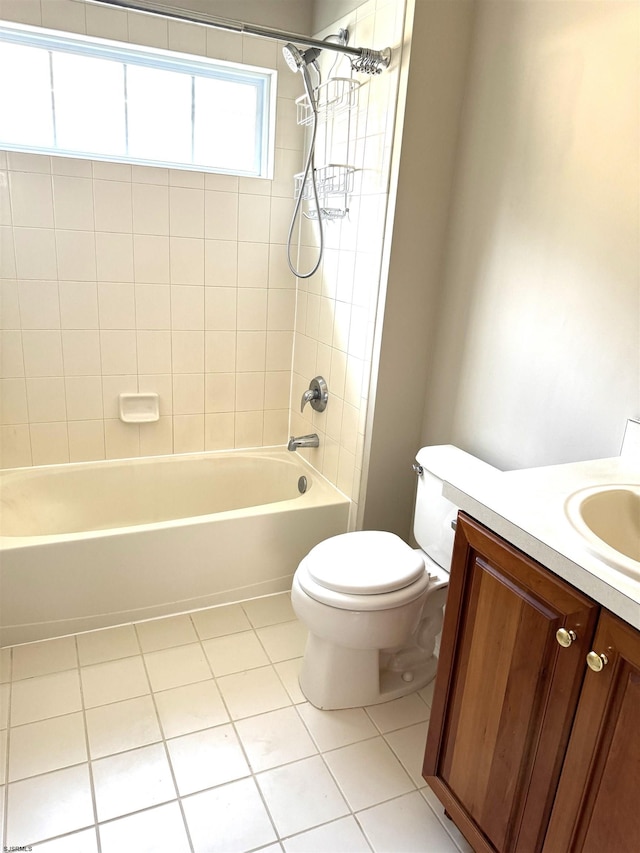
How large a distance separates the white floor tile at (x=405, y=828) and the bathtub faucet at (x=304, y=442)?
1.46m

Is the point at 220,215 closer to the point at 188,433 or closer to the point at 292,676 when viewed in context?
the point at 188,433

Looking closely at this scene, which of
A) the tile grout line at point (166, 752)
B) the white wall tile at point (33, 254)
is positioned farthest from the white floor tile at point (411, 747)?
the white wall tile at point (33, 254)

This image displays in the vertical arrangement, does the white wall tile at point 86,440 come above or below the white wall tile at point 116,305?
below

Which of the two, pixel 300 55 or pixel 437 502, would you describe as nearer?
pixel 437 502

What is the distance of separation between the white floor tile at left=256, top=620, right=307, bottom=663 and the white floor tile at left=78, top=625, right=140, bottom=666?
0.46m

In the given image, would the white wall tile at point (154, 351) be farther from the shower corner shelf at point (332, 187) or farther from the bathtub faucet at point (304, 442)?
the shower corner shelf at point (332, 187)

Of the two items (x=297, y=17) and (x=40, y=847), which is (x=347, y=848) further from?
(x=297, y=17)

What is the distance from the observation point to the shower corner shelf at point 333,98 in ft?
7.27

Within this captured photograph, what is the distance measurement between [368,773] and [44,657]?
3.80 feet

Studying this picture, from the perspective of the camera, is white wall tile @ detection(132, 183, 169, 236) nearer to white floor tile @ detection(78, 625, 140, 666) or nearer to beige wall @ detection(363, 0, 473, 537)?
beige wall @ detection(363, 0, 473, 537)

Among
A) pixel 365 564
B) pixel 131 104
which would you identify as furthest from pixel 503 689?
pixel 131 104

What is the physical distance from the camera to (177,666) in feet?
6.79

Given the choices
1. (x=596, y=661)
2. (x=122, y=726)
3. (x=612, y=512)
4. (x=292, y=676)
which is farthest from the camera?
(x=292, y=676)

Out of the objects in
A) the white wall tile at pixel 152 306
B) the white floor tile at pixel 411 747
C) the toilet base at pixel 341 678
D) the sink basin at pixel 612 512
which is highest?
the white wall tile at pixel 152 306
